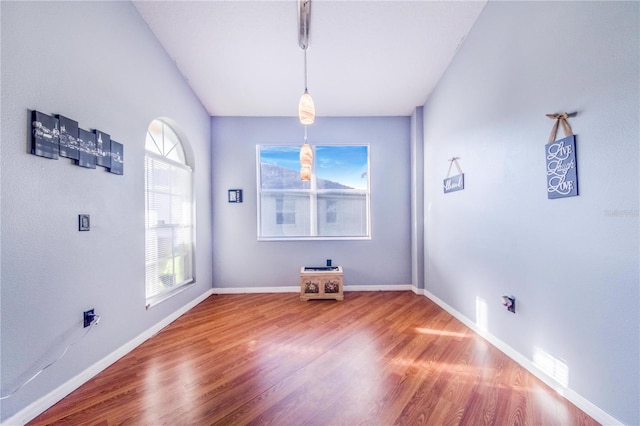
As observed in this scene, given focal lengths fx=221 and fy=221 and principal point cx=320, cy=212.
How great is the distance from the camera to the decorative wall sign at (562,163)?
1368 mm

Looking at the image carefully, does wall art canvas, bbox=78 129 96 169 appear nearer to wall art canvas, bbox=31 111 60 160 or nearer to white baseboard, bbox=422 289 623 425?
wall art canvas, bbox=31 111 60 160

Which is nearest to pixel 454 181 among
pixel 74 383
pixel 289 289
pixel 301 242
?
pixel 301 242

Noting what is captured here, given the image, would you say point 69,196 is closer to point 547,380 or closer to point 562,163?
point 562,163

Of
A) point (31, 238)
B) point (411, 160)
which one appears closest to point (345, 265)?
point (411, 160)

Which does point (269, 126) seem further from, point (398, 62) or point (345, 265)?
point (345, 265)

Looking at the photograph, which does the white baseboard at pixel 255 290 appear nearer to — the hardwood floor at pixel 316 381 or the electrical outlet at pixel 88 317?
the hardwood floor at pixel 316 381

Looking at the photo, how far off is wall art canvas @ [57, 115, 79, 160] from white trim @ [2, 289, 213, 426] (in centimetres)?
150

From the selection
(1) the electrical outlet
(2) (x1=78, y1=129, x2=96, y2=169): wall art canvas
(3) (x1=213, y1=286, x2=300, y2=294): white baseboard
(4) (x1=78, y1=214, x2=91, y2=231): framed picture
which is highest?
(2) (x1=78, y1=129, x2=96, y2=169): wall art canvas

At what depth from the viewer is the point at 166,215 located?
2.65 m

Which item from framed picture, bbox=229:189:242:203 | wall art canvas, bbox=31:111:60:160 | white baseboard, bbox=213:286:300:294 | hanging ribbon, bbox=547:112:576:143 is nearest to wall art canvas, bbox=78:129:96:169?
wall art canvas, bbox=31:111:60:160

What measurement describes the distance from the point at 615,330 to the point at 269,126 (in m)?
4.02

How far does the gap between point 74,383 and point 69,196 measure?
1.27 metres

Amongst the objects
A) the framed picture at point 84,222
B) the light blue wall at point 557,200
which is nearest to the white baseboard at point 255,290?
the framed picture at point 84,222

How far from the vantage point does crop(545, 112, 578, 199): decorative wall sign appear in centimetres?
137
